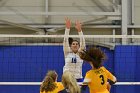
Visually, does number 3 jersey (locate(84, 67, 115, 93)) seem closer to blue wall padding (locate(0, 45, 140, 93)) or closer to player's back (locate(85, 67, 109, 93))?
player's back (locate(85, 67, 109, 93))

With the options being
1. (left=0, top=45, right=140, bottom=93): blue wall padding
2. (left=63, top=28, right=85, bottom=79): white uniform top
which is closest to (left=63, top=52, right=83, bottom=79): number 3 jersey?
(left=63, top=28, right=85, bottom=79): white uniform top

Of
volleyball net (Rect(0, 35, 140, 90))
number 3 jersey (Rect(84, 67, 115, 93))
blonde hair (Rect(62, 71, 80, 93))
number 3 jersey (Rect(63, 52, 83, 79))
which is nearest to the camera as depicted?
blonde hair (Rect(62, 71, 80, 93))

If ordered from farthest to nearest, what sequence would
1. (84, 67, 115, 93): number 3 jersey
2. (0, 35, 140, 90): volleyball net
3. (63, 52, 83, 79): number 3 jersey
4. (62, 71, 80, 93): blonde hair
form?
(0, 35, 140, 90): volleyball net → (63, 52, 83, 79): number 3 jersey → (84, 67, 115, 93): number 3 jersey → (62, 71, 80, 93): blonde hair

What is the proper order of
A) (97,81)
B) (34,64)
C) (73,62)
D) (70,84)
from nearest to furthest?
(70,84)
(97,81)
(73,62)
(34,64)

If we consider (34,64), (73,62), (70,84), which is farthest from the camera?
(34,64)

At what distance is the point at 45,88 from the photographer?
396cm

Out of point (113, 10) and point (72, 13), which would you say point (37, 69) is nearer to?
point (72, 13)

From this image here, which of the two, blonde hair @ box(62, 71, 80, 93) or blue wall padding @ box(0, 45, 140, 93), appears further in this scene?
blue wall padding @ box(0, 45, 140, 93)

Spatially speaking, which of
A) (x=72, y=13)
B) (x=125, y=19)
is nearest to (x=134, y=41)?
(x=125, y=19)

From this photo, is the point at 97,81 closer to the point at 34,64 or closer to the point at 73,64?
the point at 73,64

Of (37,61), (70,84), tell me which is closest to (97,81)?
(70,84)

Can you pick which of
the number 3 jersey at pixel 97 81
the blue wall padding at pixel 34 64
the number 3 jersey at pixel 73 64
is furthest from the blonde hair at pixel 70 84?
the blue wall padding at pixel 34 64

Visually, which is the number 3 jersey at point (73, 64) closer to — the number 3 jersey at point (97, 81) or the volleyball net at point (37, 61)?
the number 3 jersey at point (97, 81)

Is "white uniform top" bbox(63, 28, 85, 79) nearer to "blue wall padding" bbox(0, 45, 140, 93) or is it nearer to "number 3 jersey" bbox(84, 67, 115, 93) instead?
"number 3 jersey" bbox(84, 67, 115, 93)
